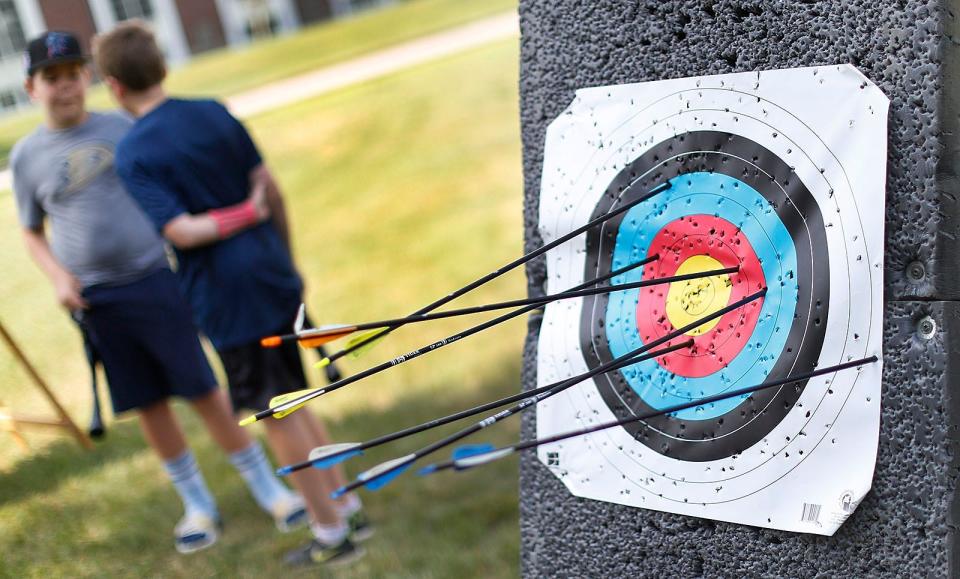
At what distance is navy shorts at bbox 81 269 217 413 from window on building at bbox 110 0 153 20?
13191 millimetres

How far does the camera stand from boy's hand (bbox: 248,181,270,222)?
201 cm

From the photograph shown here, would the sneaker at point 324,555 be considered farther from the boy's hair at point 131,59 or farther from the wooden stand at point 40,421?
the boy's hair at point 131,59

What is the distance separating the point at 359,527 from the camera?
2.29m

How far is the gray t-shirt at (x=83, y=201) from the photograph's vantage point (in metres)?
2.20

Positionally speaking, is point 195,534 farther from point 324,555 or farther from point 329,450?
point 329,450

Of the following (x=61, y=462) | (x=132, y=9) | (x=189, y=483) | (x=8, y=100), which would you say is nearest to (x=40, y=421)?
(x=61, y=462)

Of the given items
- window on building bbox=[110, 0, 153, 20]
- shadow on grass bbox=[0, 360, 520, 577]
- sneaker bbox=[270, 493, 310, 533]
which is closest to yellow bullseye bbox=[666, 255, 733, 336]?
shadow on grass bbox=[0, 360, 520, 577]

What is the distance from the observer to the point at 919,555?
101 cm

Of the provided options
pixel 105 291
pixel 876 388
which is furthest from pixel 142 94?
pixel 876 388

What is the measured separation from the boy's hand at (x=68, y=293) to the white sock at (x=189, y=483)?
45 cm

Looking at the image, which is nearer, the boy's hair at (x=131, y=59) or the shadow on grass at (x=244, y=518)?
the boy's hair at (x=131, y=59)

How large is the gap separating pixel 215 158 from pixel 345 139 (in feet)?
18.4

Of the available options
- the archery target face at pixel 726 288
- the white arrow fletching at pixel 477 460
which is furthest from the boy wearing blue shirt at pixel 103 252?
the white arrow fletching at pixel 477 460

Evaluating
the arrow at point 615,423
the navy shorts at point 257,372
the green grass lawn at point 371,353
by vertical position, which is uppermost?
the arrow at point 615,423
